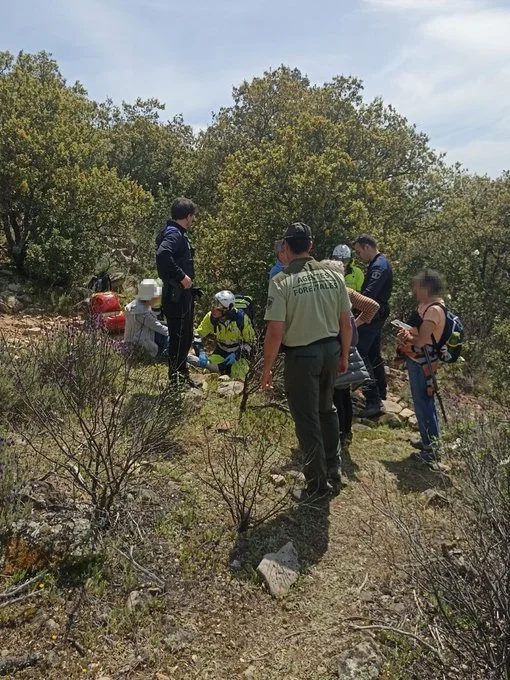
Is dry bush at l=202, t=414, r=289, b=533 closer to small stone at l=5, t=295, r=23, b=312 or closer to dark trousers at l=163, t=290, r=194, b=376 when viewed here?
dark trousers at l=163, t=290, r=194, b=376

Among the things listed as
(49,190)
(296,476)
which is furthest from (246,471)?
(49,190)

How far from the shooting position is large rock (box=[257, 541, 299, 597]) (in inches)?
107

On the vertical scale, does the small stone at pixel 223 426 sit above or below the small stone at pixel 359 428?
above

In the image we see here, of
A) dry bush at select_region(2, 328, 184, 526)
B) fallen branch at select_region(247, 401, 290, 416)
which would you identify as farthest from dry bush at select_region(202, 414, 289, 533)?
dry bush at select_region(2, 328, 184, 526)

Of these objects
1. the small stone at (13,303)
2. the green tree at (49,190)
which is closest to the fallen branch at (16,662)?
the small stone at (13,303)

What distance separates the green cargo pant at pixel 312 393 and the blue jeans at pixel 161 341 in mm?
3009

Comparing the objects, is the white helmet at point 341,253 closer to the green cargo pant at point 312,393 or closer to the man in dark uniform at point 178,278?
the man in dark uniform at point 178,278

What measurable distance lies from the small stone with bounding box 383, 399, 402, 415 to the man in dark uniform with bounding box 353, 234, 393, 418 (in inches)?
3.6

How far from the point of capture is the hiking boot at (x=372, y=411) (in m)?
5.40

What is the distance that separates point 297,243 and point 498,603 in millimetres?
2128

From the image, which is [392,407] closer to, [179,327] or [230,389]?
[230,389]

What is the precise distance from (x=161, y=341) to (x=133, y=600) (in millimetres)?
3826

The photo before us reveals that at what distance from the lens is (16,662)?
212 centimetres

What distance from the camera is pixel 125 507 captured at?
3.00 metres
